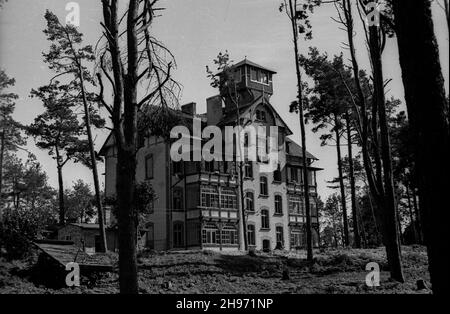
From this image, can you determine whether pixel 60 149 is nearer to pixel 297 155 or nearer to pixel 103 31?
pixel 297 155

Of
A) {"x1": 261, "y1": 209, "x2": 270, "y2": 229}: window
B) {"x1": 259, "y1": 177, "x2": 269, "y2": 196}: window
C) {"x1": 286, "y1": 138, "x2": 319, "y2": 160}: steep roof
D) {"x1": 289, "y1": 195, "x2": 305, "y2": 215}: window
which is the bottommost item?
{"x1": 261, "y1": 209, "x2": 270, "y2": 229}: window

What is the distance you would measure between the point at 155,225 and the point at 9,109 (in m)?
14.5

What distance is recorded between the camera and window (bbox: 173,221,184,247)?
35906 mm

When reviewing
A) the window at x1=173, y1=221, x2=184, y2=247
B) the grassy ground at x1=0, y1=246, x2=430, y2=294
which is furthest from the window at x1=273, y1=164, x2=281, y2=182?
the grassy ground at x1=0, y1=246, x2=430, y2=294

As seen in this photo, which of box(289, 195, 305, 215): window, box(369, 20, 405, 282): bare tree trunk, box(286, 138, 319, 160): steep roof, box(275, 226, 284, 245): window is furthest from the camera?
box(286, 138, 319, 160): steep roof

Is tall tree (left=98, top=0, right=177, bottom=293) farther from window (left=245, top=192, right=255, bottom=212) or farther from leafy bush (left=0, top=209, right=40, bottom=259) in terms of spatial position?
window (left=245, top=192, right=255, bottom=212)

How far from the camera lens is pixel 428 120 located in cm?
593

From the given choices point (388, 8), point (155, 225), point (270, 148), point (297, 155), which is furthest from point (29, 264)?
point (297, 155)

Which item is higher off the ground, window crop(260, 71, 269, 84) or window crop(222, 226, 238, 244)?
window crop(260, 71, 269, 84)

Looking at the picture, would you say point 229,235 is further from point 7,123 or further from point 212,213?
point 7,123

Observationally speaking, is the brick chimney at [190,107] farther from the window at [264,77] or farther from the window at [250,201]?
the window at [250,201]

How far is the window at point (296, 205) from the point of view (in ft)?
139

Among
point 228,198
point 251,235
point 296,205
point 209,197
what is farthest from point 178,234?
point 296,205

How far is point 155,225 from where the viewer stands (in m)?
36.1
